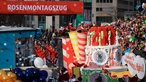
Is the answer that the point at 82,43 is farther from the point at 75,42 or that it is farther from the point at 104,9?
the point at 104,9

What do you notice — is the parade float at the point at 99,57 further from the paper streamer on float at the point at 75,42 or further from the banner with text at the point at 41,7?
the banner with text at the point at 41,7

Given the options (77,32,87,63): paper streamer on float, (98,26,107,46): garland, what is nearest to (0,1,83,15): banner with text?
(77,32,87,63): paper streamer on float

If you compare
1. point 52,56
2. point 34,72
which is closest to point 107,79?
point 34,72

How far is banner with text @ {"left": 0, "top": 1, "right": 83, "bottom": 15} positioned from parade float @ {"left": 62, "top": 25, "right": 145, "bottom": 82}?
8.67 metres

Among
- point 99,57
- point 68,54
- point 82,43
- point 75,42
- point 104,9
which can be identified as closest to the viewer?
point 99,57

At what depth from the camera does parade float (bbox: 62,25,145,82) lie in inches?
430

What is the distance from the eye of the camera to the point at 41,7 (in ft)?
76.9

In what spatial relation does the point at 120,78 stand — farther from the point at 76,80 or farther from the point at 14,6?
Result: the point at 14,6

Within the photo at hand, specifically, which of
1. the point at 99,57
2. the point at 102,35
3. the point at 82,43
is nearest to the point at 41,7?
the point at 82,43

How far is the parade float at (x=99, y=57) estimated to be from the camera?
1093cm

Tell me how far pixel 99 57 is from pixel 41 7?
11.3 metres

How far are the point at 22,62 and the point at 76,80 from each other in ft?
15.6

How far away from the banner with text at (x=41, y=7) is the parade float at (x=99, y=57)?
867cm

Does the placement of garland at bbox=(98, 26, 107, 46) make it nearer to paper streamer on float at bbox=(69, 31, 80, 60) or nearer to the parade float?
the parade float
